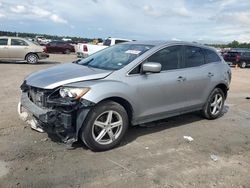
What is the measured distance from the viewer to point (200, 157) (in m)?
5.38

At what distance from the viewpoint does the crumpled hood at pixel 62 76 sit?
5.15m

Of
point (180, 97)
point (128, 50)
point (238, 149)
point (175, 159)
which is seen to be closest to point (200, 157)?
point (175, 159)

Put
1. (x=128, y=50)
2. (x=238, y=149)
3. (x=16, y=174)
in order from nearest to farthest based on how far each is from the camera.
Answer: (x=16, y=174) → (x=238, y=149) → (x=128, y=50)

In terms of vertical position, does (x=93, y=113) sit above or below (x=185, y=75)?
below

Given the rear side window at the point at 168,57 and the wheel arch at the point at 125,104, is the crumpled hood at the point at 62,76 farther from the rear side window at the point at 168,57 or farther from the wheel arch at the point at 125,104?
the rear side window at the point at 168,57

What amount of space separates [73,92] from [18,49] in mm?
17278

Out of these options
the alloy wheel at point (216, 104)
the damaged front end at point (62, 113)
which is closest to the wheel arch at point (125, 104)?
the damaged front end at point (62, 113)

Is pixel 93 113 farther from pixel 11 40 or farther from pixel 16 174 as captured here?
pixel 11 40

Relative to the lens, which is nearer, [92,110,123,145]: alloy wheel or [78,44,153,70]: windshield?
[92,110,123,145]: alloy wheel

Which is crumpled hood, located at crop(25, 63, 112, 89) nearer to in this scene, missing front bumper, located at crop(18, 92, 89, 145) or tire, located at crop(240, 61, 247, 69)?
missing front bumper, located at crop(18, 92, 89, 145)

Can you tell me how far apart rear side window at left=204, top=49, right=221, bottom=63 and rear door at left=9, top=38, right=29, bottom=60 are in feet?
51.5

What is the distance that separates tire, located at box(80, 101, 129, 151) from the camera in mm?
5086

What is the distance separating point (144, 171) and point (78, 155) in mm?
1050

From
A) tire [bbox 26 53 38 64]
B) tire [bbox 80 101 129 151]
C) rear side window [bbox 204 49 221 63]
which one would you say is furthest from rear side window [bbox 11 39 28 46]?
tire [bbox 80 101 129 151]
